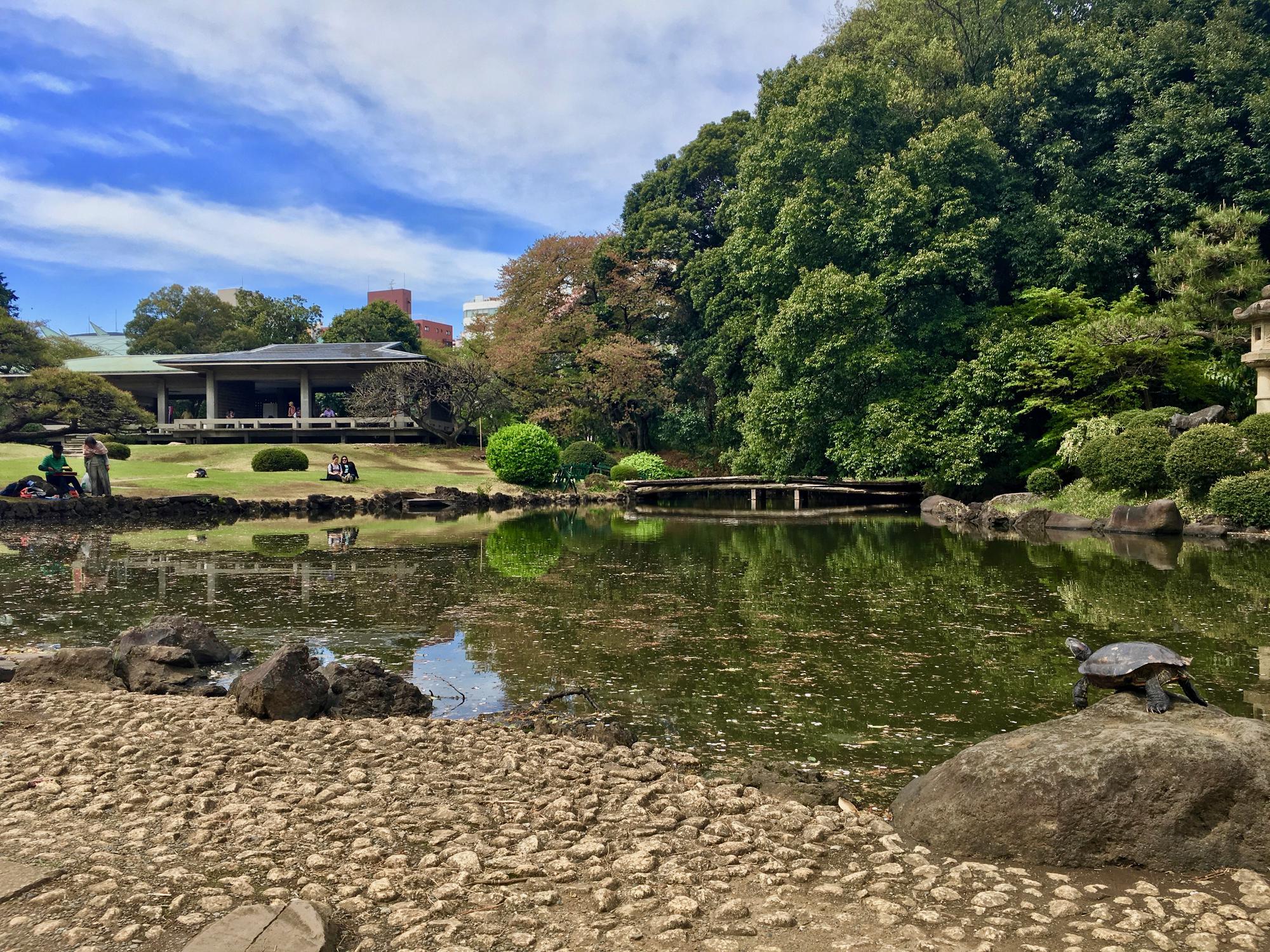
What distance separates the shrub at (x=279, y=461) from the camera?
31.5 meters

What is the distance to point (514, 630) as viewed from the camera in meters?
9.73

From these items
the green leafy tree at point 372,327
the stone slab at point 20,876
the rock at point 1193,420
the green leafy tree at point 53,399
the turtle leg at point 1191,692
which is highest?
the green leafy tree at point 372,327

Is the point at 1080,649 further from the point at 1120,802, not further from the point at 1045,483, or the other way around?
the point at 1045,483

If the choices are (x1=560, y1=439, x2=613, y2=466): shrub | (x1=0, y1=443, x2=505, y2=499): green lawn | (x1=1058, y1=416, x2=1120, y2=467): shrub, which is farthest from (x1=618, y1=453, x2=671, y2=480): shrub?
(x1=1058, y1=416, x2=1120, y2=467): shrub

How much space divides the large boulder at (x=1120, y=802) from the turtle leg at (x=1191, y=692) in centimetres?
56

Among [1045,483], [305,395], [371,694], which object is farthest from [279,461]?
[371,694]

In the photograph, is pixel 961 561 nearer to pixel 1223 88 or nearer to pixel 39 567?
pixel 39 567

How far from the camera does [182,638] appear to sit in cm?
827

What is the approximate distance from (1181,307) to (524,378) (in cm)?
2614

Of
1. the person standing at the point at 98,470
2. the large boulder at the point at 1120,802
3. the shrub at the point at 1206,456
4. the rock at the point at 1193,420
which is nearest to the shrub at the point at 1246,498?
the shrub at the point at 1206,456

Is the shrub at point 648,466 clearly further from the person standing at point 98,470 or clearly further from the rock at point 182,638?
the rock at point 182,638

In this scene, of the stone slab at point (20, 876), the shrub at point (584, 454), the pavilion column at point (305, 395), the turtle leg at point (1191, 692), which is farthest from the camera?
the pavilion column at point (305, 395)

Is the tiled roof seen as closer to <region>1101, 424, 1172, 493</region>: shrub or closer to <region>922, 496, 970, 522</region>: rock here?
<region>922, 496, 970, 522</region>: rock

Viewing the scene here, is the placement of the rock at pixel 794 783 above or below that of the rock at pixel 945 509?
below
